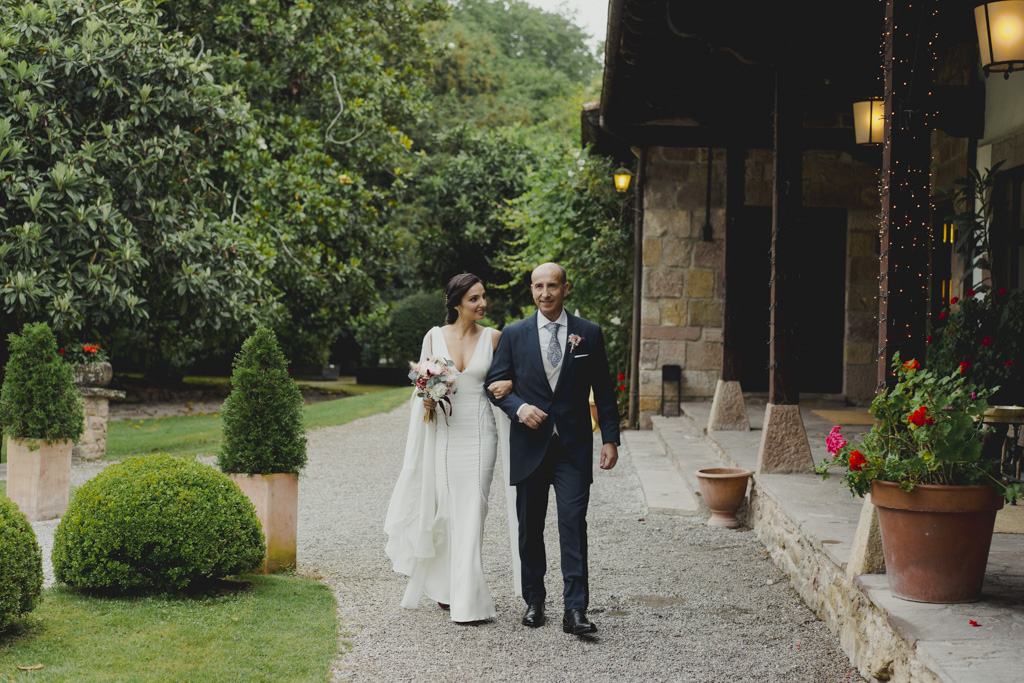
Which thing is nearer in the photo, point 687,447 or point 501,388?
point 501,388

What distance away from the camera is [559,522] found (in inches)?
171

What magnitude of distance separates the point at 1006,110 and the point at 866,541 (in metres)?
5.12

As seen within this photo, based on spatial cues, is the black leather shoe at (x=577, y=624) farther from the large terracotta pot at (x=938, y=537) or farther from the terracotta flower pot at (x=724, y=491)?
the terracotta flower pot at (x=724, y=491)

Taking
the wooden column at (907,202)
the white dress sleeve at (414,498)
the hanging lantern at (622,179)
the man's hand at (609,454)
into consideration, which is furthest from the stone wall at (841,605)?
the hanging lantern at (622,179)

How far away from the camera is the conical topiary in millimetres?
5293


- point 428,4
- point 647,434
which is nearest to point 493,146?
point 428,4

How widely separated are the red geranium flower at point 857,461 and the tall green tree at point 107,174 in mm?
8474

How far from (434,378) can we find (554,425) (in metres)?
0.62

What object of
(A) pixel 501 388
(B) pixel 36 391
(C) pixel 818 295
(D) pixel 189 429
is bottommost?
(D) pixel 189 429

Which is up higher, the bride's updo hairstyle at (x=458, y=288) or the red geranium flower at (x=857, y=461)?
the bride's updo hairstyle at (x=458, y=288)

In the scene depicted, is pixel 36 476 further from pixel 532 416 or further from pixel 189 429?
pixel 189 429

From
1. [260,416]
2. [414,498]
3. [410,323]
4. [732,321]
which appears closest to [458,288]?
[414,498]

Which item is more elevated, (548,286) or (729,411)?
(548,286)

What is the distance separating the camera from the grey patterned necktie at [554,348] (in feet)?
14.6
